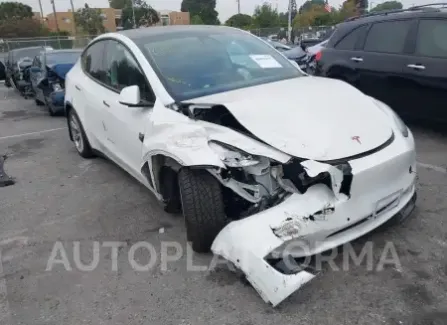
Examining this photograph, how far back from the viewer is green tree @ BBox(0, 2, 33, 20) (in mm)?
55281

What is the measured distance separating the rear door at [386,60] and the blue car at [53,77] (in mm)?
5951

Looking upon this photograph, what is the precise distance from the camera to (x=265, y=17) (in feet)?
166

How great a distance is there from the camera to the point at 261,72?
160 inches

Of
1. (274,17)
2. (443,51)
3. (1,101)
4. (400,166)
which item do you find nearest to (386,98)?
(443,51)

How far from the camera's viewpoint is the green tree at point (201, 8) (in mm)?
76188

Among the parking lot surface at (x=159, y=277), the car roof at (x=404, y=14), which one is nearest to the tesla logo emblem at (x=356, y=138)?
the parking lot surface at (x=159, y=277)

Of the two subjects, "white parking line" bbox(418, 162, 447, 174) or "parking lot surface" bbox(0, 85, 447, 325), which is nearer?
"parking lot surface" bbox(0, 85, 447, 325)

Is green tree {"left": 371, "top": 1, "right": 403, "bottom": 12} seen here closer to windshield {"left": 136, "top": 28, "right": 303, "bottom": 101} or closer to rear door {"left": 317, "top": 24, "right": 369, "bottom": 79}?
rear door {"left": 317, "top": 24, "right": 369, "bottom": 79}

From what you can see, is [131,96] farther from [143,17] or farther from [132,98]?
[143,17]

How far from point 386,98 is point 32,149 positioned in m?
5.21

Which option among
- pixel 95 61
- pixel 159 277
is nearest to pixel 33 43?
pixel 95 61

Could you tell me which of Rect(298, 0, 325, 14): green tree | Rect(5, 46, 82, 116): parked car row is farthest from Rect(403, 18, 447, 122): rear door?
Rect(298, 0, 325, 14): green tree

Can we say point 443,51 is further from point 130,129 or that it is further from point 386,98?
point 130,129

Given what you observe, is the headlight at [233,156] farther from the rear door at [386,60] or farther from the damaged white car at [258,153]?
the rear door at [386,60]
